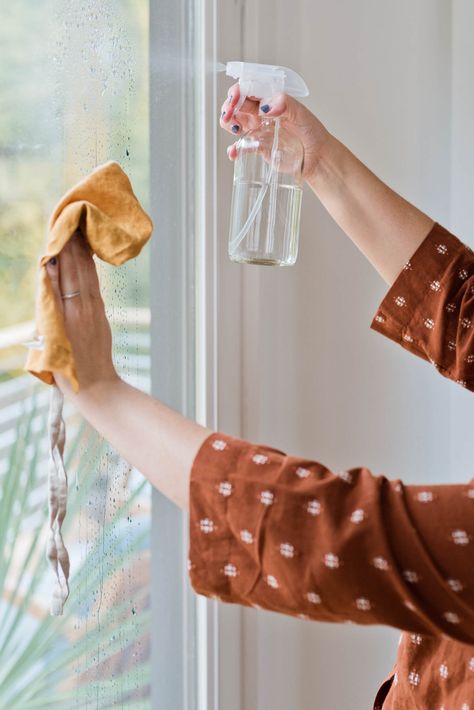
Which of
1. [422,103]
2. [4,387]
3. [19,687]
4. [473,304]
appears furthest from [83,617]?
[422,103]

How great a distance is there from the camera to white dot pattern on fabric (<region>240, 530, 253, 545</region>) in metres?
0.65

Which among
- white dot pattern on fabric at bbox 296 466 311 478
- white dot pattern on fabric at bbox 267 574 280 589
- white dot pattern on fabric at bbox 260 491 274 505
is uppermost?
white dot pattern on fabric at bbox 296 466 311 478

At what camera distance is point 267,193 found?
1023 mm

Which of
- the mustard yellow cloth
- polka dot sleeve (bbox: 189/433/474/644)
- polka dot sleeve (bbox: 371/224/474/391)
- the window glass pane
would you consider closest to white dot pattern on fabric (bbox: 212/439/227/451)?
polka dot sleeve (bbox: 189/433/474/644)

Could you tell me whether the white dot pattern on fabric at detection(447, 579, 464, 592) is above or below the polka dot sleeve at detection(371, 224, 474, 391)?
below

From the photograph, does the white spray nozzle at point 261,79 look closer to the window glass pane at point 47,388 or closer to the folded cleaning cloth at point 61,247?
the window glass pane at point 47,388

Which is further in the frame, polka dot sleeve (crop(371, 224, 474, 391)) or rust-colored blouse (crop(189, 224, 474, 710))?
polka dot sleeve (crop(371, 224, 474, 391))

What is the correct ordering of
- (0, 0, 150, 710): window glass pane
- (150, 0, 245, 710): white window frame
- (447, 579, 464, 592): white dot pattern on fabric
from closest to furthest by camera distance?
1. (447, 579, 464, 592): white dot pattern on fabric
2. (0, 0, 150, 710): window glass pane
3. (150, 0, 245, 710): white window frame

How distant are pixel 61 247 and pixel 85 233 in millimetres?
33

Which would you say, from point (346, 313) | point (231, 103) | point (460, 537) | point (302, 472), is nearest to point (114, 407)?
point (302, 472)

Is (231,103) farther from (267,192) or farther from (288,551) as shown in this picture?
(288,551)

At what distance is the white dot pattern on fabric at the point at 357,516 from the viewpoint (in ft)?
2.10

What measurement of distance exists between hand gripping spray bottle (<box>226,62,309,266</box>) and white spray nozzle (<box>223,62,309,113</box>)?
0.04m

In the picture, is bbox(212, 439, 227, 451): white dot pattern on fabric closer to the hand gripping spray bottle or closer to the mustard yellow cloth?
the mustard yellow cloth
